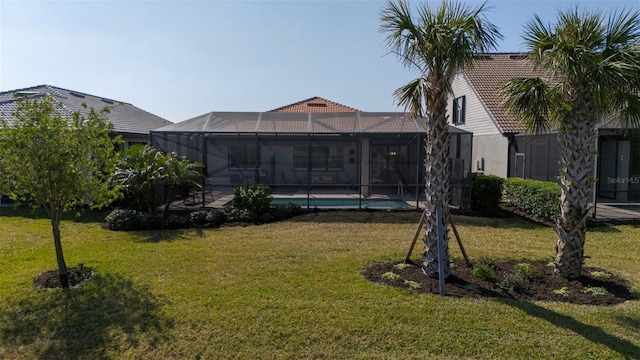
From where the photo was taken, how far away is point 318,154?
15.8 metres

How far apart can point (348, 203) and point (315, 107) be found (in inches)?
467

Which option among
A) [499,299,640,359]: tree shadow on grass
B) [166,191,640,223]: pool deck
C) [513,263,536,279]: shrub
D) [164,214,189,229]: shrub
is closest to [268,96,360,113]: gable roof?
[166,191,640,223]: pool deck

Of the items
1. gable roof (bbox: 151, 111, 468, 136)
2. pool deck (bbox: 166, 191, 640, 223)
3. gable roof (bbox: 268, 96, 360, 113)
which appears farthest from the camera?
gable roof (bbox: 268, 96, 360, 113)

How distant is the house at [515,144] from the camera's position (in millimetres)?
12875

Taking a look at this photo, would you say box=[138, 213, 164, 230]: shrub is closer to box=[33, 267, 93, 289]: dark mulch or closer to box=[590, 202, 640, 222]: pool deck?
box=[33, 267, 93, 289]: dark mulch

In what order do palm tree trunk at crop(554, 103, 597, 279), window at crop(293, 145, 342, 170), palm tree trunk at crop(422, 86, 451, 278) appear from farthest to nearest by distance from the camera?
1. window at crop(293, 145, 342, 170)
2. palm tree trunk at crop(422, 86, 451, 278)
3. palm tree trunk at crop(554, 103, 597, 279)

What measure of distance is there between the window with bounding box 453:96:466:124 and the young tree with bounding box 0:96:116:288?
16848 mm

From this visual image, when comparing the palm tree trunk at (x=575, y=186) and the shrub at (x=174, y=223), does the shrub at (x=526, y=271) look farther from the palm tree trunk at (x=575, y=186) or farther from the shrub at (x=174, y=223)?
the shrub at (x=174, y=223)

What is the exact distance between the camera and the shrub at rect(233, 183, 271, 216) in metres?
10.7

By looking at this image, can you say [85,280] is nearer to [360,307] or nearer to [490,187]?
[360,307]

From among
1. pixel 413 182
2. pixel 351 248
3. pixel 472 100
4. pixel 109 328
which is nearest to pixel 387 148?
pixel 413 182

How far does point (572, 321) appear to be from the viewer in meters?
4.45

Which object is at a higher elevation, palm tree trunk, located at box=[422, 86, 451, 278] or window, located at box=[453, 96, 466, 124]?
window, located at box=[453, 96, 466, 124]

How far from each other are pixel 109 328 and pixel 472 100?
17.3 metres
